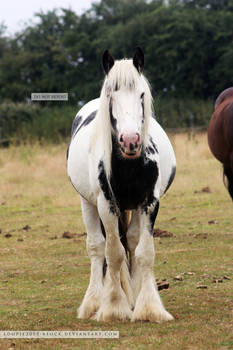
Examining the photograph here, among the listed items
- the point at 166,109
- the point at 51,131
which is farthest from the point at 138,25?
the point at 51,131

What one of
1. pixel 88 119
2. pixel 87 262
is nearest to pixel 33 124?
pixel 87 262

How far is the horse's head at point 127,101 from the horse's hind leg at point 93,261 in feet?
3.38

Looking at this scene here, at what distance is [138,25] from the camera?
118 feet

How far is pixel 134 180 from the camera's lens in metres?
4.55

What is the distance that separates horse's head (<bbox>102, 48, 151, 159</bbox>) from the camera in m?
4.08

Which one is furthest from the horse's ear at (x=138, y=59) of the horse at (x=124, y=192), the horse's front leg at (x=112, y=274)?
the horse's front leg at (x=112, y=274)

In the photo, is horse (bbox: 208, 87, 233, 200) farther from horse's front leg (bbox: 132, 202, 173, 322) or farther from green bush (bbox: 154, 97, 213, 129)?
green bush (bbox: 154, 97, 213, 129)

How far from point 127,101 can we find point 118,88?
0.44 feet

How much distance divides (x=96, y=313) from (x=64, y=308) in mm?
441

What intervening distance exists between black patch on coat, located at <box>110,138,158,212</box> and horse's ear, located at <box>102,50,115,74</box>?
20.3 inches

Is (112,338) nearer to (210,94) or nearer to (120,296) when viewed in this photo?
(120,296)

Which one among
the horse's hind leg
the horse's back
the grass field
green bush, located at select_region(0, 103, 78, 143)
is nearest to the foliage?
green bush, located at select_region(0, 103, 78, 143)

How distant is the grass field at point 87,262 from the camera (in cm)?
418

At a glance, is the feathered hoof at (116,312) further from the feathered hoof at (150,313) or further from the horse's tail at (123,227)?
the horse's tail at (123,227)
